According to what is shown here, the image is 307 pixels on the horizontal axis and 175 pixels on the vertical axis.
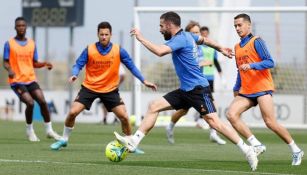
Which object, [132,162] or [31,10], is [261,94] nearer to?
[132,162]

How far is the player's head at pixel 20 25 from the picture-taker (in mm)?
20359

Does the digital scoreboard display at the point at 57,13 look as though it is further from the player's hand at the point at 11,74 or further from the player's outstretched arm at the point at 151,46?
the player's outstretched arm at the point at 151,46

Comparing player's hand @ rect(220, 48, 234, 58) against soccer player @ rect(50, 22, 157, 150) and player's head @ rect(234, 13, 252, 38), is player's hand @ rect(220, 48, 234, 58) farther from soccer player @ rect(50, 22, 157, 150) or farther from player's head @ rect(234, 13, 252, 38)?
soccer player @ rect(50, 22, 157, 150)

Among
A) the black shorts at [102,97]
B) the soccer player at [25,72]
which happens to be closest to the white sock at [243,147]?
the black shorts at [102,97]

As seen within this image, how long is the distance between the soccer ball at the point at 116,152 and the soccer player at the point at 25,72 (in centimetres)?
597

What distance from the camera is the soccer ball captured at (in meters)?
14.5

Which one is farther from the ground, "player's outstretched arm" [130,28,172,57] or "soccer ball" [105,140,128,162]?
"player's outstretched arm" [130,28,172,57]

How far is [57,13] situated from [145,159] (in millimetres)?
24945

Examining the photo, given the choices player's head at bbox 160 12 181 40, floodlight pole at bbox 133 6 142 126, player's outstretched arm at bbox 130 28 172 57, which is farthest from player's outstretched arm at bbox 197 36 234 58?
floodlight pole at bbox 133 6 142 126

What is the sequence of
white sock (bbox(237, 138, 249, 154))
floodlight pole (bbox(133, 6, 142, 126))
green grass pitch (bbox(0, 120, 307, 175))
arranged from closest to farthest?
green grass pitch (bbox(0, 120, 307, 175)) < white sock (bbox(237, 138, 249, 154)) < floodlight pole (bbox(133, 6, 142, 126))

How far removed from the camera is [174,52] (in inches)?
579

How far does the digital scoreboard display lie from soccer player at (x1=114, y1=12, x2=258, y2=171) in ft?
81.9

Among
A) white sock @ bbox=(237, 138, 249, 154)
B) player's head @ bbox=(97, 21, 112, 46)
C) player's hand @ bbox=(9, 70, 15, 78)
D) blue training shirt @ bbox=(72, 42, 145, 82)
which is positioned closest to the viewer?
white sock @ bbox=(237, 138, 249, 154)

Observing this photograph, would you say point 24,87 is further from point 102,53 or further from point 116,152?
point 116,152
